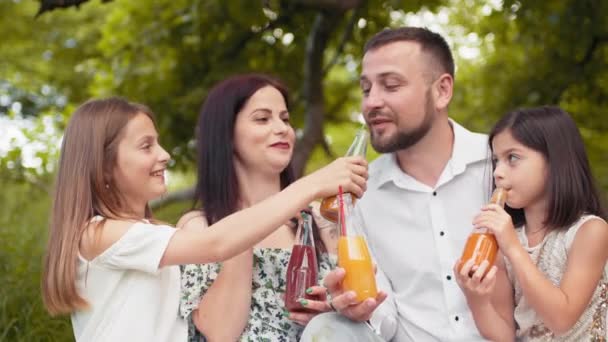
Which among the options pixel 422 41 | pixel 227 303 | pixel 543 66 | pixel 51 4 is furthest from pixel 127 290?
pixel 543 66

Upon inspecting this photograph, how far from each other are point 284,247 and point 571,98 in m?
4.49

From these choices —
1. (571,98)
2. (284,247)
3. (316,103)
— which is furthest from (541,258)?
(571,98)

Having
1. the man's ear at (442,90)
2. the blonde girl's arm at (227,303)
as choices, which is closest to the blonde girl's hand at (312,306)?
the blonde girl's arm at (227,303)

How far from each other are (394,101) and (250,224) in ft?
3.75

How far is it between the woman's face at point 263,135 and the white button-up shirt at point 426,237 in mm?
545

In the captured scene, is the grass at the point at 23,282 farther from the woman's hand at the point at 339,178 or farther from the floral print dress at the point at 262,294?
the woman's hand at the point at 339,178

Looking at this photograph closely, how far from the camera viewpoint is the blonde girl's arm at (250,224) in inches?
102

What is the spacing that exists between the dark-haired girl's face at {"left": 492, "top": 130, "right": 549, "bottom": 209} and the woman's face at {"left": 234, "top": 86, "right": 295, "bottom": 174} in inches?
35.0

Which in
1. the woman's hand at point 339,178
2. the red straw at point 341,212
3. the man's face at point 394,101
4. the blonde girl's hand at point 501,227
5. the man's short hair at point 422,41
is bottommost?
the blonde girl's hand at point 501,227

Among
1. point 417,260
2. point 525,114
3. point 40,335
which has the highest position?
point 525,114

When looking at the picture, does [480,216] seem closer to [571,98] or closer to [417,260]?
[417,260]

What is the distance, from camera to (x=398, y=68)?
348cm

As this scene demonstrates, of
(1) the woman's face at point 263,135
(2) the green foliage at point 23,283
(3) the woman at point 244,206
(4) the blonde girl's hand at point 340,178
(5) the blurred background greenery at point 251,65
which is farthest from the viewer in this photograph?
(5) the blurred background greenery at point 251,65

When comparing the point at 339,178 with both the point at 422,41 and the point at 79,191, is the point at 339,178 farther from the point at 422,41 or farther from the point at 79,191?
the point at 422,41
